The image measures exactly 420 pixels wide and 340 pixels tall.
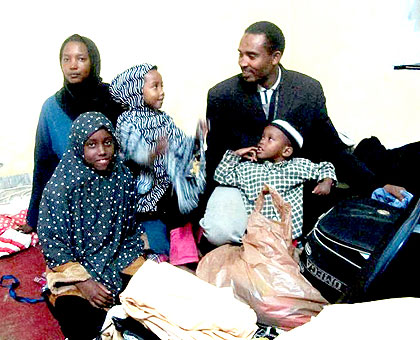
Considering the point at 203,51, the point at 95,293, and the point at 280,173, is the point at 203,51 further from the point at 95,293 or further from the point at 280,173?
the point at 95,293

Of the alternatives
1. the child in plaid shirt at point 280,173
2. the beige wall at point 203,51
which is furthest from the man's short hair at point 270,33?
the beige wall at point 203,51

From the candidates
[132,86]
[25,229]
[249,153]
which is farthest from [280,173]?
[25,229]

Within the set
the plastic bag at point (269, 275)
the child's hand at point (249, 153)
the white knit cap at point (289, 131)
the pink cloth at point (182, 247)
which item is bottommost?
the pink cloth at point (182, 247)

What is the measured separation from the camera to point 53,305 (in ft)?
6.57

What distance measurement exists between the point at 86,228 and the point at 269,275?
86 centimetres

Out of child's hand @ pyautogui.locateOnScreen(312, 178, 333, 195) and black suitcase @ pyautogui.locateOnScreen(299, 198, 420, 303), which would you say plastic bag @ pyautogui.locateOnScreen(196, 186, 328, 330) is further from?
child's hand @ pyautogui.locateOnScreen(312, 178, 333, 195)

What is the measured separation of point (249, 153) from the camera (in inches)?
97.0

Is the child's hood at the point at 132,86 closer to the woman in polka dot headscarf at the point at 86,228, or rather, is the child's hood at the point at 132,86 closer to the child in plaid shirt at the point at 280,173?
the woman in polka dot headscarf at the point at 86,228

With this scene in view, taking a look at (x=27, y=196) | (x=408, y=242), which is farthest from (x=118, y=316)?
(x=27, y=196)

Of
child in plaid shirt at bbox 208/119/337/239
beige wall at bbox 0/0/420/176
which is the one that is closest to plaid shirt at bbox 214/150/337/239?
child in plaid shirt at bbox 208/119/337/239

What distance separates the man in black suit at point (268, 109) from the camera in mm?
2551

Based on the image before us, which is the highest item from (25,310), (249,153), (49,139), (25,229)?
(249,153)

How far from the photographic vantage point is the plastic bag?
1.79 m

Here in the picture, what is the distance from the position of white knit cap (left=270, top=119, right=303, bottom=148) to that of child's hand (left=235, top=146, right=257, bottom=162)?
6.8 inches
